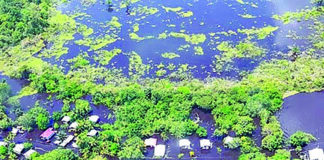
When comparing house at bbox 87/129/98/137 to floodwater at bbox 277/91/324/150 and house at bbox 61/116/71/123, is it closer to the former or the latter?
house at bbox 61/116/71/123

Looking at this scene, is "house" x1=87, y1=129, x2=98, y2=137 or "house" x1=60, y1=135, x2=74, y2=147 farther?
"house" x1=87, y1=129, x2=98, y2=137

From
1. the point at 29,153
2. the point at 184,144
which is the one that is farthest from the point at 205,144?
the point at 29,153

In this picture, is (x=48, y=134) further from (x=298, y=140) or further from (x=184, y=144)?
(x=298, y=140)

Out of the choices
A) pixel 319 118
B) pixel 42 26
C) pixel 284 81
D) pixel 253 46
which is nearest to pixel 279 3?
pixel 253 46

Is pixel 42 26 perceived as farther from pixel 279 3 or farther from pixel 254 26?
pixel 279 3

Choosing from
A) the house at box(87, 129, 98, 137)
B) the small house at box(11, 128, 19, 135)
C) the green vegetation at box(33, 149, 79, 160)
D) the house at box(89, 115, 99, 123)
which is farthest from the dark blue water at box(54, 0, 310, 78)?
the green vegetation at box(33, 149, 79, 160)
